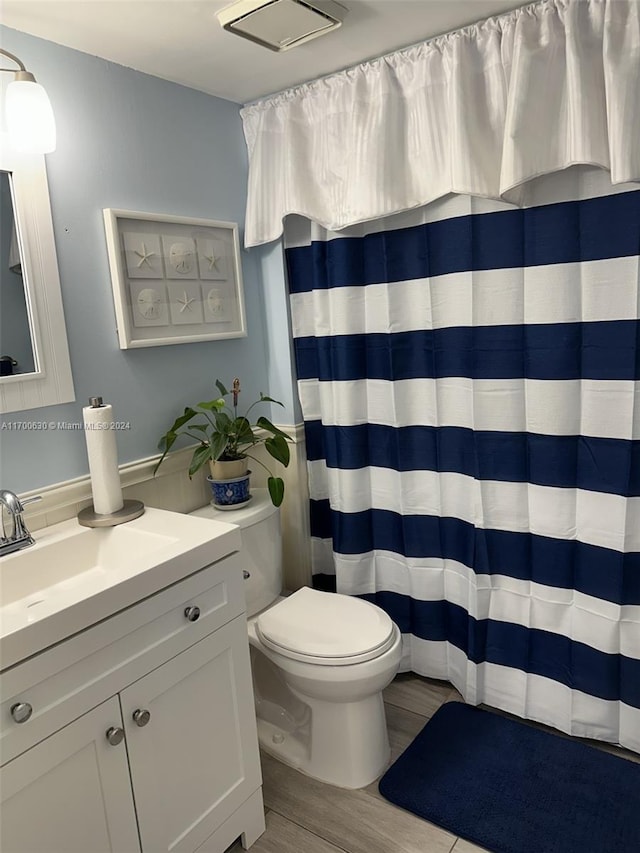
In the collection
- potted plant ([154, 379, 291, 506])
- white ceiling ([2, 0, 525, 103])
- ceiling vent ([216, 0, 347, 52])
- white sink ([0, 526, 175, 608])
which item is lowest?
white sink ([0, 526, 175, 608])

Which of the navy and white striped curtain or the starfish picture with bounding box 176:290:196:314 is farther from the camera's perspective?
the starfish picture with bounding box 176:290:196:314

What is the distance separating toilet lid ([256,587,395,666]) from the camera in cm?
176

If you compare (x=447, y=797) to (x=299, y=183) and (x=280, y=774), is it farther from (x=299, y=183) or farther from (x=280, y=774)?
(x=299, y=183)

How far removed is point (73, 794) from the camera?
4.03 ft

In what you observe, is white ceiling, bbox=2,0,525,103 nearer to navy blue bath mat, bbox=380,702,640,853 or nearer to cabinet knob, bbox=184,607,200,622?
cabinet knob, bbox=184,607,200,622

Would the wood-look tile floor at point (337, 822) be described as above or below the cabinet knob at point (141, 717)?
below

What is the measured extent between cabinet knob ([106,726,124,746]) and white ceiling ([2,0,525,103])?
1648 millimetres

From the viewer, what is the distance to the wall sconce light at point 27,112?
143 centimetres

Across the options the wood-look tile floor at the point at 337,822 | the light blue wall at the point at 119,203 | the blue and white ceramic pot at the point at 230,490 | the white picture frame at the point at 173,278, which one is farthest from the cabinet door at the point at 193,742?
the white picture frame at the point at 173,278

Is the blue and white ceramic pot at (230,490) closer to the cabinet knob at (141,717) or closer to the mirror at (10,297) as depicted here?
the mirror at (10,297)

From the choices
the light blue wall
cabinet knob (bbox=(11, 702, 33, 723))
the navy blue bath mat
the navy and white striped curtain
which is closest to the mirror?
the light blue wall

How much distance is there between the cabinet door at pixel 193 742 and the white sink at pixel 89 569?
0.70ft

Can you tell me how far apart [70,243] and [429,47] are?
1173 mm

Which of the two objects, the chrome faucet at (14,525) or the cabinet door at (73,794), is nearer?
the cabinet door at (73,794)
